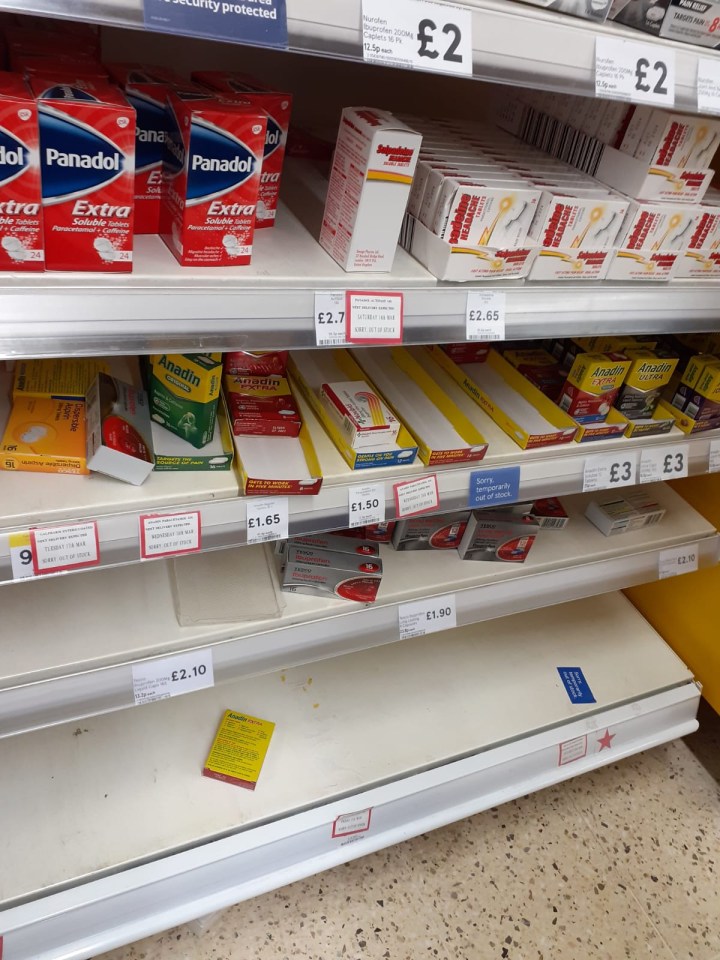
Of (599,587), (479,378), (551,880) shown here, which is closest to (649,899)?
(551,880)

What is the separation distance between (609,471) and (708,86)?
2.28 feet

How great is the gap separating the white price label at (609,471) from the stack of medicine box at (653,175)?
36 cm

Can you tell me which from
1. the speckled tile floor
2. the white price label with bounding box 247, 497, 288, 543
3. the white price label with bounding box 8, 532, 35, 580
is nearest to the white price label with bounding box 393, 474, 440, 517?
the white price label with bounding box 247, 497, 288, 543

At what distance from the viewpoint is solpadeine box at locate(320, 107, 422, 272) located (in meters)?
0.91

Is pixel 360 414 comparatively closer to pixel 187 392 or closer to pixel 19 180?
pixel 187 392

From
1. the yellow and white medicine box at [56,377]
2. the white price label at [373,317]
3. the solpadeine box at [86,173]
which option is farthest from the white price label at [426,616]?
the solpadeine box at [86,173]

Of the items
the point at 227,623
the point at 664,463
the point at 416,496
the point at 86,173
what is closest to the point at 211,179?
the point at 86,173

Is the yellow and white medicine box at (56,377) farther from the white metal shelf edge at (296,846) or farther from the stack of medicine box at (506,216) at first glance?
the white metal shelf edge at (296,846)

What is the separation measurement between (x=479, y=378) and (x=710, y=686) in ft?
3.67

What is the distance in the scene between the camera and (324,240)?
1.05m

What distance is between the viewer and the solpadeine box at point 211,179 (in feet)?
2.76

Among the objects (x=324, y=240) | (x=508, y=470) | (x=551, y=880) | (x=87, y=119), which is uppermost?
(x=87, y=119)

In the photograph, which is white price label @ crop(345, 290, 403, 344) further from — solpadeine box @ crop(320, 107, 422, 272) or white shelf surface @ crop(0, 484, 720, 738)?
white shelf surface @ crop(0, 484, 720, 738)

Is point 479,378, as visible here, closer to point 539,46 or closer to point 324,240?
point 324,240
